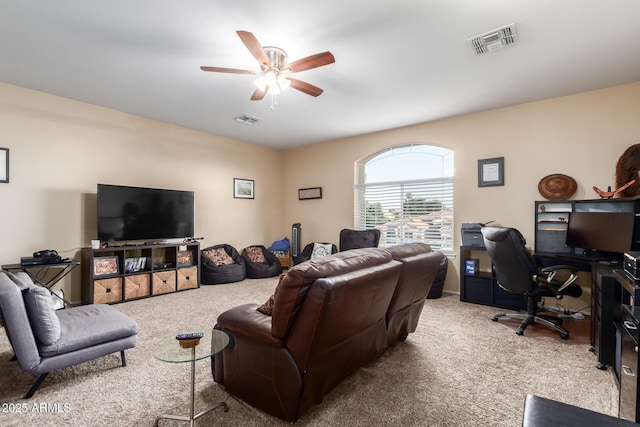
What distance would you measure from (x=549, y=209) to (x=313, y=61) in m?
3.43

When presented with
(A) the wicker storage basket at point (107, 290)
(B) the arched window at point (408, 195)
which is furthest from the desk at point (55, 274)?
(B) the arched window at point (408, 195)

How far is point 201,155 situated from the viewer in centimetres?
551

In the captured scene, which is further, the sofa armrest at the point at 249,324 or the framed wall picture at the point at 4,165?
the framed wall picture at the point at 4,165

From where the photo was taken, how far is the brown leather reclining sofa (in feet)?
5.16

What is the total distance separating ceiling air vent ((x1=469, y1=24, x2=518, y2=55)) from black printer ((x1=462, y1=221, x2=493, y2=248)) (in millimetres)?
2236

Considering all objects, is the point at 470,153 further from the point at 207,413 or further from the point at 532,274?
the point at 207,413

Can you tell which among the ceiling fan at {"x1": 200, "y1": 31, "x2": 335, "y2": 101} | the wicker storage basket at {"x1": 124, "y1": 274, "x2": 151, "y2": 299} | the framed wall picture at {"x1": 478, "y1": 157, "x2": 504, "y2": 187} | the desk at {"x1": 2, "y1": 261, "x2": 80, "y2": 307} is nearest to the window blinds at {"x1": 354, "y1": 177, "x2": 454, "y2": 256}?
the framed wall picture at {"x1": 478, "y1": 157, "x2": 504, "y2": 187}

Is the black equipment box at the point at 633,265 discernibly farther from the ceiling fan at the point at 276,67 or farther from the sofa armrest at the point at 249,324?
the ceiling fan at the point at 276,67

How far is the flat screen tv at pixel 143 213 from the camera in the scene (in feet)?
13.6

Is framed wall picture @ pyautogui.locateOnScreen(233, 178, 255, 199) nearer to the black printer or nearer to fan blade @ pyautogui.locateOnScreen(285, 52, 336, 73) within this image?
fan blade @ pyautogui.locateOnScreen(285, 52, 336, 73)

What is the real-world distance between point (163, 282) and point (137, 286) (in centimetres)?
36

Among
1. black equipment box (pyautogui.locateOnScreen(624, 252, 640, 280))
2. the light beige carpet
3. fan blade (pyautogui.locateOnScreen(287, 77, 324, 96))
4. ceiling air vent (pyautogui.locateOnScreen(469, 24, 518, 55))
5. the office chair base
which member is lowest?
the light beige carpet

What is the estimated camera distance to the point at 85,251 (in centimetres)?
404

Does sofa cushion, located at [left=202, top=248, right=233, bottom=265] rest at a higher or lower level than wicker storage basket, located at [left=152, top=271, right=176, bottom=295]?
higher
